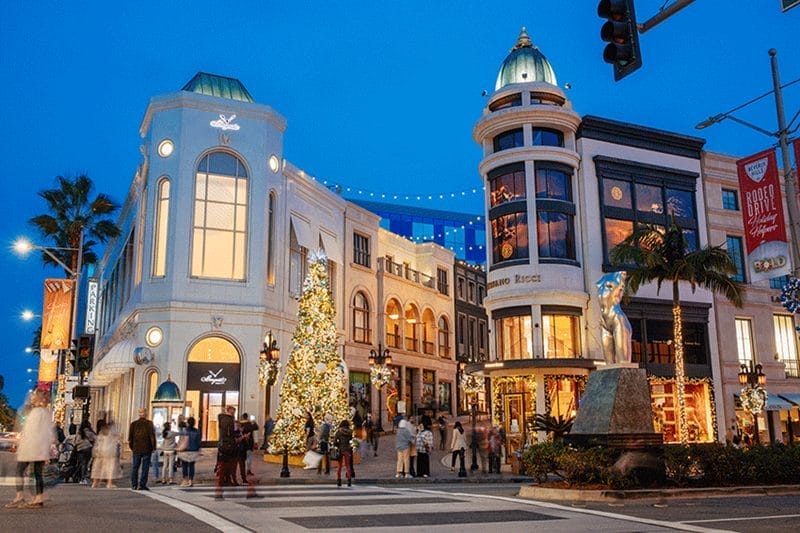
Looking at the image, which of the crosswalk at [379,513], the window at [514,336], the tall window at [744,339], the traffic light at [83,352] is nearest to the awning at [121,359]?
the traffic light at [83,352]

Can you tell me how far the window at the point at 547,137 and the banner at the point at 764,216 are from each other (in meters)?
A: 20.1

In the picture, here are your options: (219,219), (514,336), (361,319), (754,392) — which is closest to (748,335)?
(754,392)

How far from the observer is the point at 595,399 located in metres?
16.2

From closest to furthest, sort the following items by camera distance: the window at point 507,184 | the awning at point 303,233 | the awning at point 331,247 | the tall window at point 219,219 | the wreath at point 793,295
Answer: the wreath at point 793,295
the tall window at point 219,219
the window at point 507,184
the awning at point 303,233
the awning at point 331,247

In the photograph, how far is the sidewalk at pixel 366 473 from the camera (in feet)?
67.9

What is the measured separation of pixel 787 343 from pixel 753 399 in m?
9.29

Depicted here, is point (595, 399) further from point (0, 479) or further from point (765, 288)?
point (765, 288)

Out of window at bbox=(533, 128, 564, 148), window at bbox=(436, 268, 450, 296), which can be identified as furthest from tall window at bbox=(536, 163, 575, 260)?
window at bbox=(436, 268, 450, 296)

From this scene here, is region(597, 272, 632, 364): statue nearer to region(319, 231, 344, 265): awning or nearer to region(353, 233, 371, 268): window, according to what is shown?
region(319, 231, 344, 265): awning

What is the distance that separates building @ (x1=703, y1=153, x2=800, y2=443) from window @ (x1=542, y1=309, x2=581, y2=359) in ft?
31.3

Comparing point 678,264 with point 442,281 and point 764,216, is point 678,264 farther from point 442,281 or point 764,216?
point 442,281

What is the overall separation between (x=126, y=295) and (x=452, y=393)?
1065 inches

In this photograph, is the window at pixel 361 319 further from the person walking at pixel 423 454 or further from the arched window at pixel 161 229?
the person walking at pixel 423 454

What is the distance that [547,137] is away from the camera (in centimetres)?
3719
